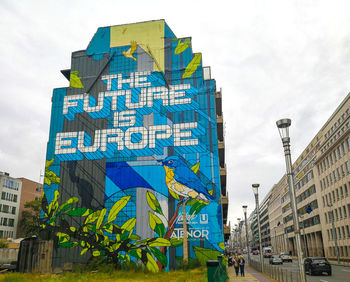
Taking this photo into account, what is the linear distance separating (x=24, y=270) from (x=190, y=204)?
16412mm

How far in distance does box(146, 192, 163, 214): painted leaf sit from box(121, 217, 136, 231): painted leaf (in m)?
2.01

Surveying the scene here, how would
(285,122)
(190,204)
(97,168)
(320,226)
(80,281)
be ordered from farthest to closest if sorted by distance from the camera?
1. (320,226)
2. (97,168)
3. (190,204)
4. (80,281)
5. (285,122)

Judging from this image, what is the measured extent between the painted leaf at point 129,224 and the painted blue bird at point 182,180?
444 cm

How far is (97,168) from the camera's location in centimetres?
3225

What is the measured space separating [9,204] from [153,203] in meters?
57.0

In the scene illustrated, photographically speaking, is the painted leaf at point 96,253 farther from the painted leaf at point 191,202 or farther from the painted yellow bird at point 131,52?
the painted yellow bird at point 131,52

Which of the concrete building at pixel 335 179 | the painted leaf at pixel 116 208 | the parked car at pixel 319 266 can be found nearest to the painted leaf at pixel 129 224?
the painted leaf at pixel 116 208

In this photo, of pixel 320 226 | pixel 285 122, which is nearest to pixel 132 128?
pixel 285 122

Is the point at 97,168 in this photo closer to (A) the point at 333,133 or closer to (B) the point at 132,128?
(B) the point at 132,128

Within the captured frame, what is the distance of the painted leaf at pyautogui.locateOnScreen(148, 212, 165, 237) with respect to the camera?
29.3 meters

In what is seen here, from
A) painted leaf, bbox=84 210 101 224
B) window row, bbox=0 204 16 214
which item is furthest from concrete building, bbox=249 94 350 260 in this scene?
window row, bbox=0 204 16 214

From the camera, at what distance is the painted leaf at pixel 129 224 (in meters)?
29.9

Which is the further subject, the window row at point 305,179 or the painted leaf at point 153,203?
the window row at point 305,179

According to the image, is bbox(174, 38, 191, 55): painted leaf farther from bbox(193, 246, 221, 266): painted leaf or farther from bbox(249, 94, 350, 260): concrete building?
bbox(249, 94, 350, 260): concrete building
